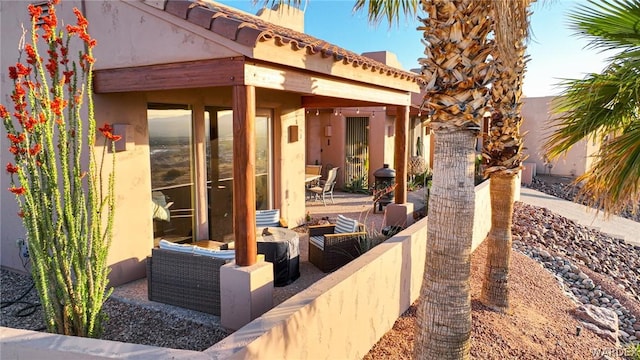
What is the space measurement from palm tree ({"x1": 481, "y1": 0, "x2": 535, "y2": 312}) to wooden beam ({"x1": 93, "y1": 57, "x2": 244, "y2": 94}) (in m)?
3.81

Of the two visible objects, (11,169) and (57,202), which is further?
(57,202)

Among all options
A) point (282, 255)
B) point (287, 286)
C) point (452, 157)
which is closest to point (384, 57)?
point (282, 255)

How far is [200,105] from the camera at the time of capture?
8047mm

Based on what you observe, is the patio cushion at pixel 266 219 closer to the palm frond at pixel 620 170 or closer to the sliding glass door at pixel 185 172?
the sliding glass door at pixel 185 172

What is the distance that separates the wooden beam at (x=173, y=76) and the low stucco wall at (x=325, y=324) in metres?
2.65

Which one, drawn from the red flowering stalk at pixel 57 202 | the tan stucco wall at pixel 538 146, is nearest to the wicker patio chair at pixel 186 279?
the red flowering stalk at pixel 57 202

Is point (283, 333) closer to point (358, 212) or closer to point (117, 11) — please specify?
point (117, 11)

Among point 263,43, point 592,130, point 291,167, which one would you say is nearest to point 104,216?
point 263,43

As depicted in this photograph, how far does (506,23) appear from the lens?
12.8ft

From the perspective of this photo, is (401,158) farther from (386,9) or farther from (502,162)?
(386,9)

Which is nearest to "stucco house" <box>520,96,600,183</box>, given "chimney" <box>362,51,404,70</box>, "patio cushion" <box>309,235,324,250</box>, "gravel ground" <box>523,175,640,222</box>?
"gravel ground" <box>523,175,640,222</box>

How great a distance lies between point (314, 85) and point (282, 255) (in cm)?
270

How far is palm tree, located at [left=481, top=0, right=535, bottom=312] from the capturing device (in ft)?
20.8

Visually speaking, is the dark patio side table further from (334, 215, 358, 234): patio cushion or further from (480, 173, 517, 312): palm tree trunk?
(480, 173, 517, 312): palm tree trunk
